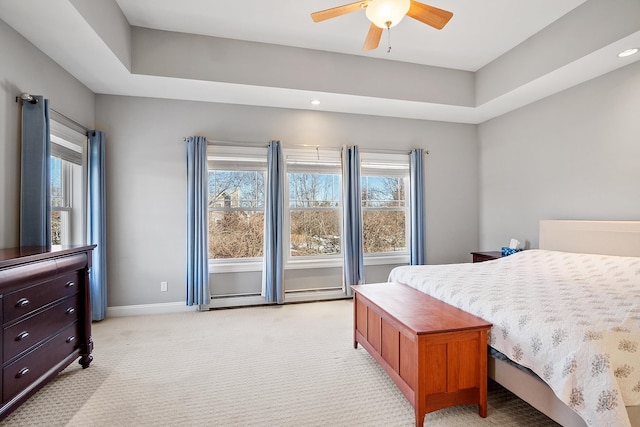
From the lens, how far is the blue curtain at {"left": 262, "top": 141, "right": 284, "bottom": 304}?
3.94m

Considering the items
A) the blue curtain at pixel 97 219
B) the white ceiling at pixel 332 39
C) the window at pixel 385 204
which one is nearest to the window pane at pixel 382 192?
the window at pixel 385 204

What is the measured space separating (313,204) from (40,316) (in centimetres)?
302

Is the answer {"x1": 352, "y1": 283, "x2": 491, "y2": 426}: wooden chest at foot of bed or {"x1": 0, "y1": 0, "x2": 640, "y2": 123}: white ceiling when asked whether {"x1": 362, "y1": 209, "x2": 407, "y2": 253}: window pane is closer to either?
{"x1": 0, "y1": 0, "x2": 640, "y2": 123}: white ceiling

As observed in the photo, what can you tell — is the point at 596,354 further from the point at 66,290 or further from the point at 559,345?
the point at 66,290

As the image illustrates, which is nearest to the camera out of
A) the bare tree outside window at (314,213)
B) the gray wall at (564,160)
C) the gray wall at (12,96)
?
the gray wall at (12,96)

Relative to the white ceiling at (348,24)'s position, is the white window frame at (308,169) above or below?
below

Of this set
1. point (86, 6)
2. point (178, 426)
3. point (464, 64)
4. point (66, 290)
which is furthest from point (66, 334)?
point (464, 64)

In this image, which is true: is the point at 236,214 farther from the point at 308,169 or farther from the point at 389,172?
the point at 389,172

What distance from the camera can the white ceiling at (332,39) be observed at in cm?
252

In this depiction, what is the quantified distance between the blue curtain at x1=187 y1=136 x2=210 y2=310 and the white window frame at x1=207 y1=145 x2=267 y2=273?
0.19 m

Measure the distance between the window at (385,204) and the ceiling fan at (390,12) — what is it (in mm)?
2273

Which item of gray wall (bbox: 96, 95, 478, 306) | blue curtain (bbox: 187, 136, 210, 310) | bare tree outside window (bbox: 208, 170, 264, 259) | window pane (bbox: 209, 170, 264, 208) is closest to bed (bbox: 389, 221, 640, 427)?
bare tree outside window (bbox: 208, 170, 264, 259)

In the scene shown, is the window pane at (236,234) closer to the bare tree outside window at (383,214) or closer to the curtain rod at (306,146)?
the curtain rod at (306,146)

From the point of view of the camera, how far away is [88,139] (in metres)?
3.42
